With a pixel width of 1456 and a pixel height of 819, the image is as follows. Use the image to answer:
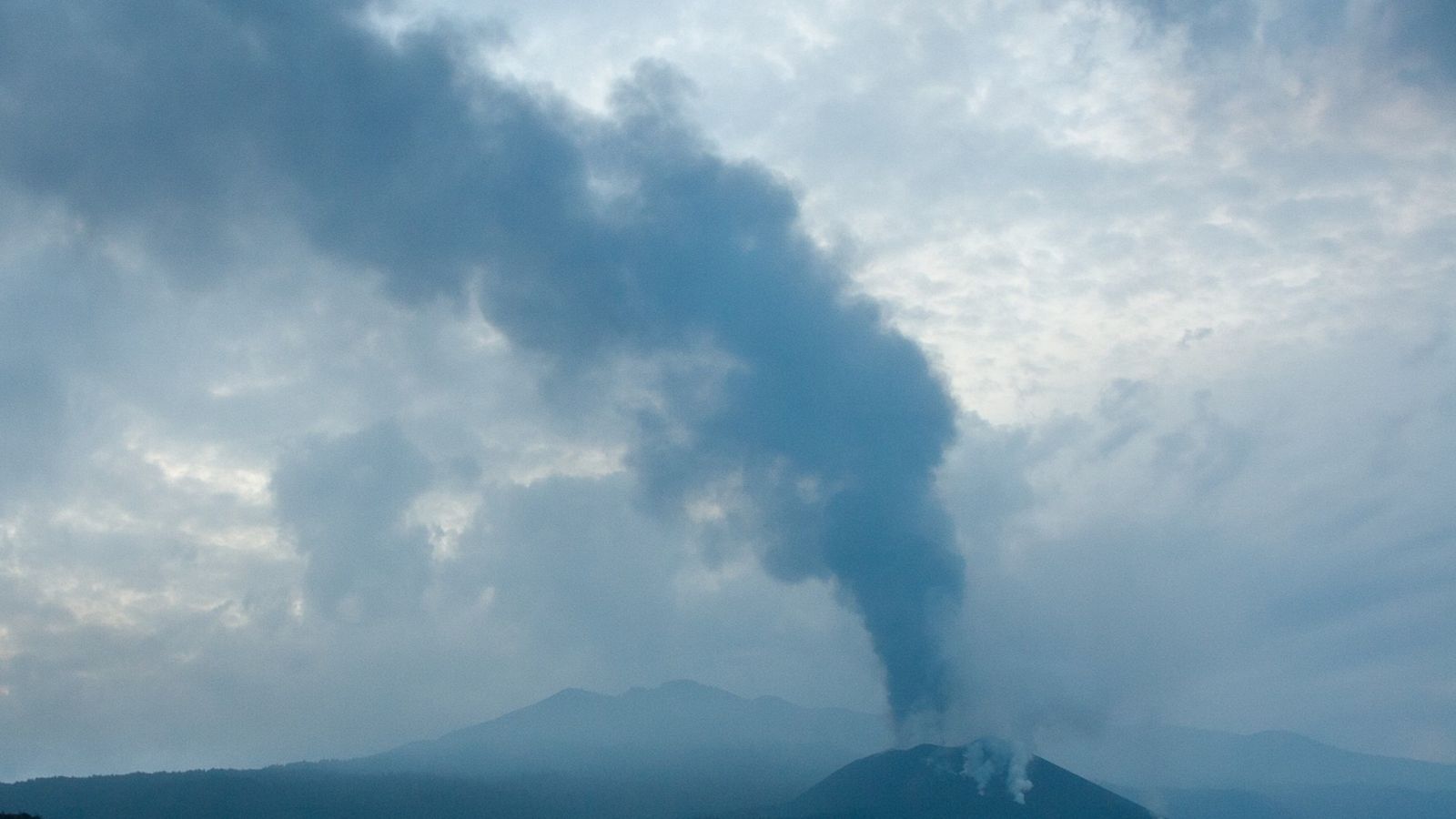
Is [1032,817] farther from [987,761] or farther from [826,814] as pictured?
[826,814]

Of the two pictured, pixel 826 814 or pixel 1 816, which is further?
pixel 826 814

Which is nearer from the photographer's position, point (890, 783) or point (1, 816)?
point (1, 816)

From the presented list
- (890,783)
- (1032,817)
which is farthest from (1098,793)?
(890,783)

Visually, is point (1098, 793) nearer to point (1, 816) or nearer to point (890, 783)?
point (890, 783)

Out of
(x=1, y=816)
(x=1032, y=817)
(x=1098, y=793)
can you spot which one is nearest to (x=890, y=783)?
(x=1032, y=817)

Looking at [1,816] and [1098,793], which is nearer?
[1,816]

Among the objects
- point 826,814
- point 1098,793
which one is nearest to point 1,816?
point 826,814
